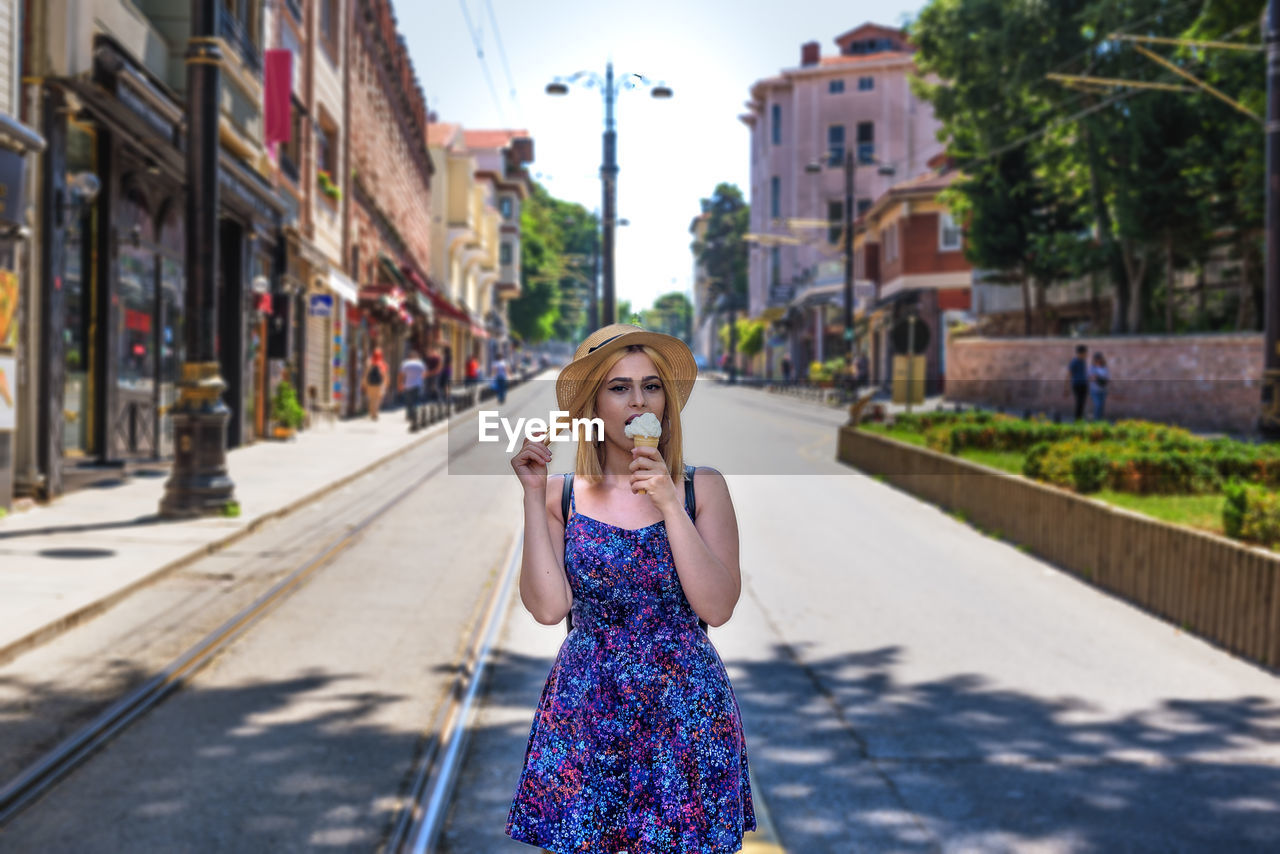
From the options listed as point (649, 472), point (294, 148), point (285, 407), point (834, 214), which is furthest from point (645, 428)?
point (834, 214)

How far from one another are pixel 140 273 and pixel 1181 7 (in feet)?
68.6

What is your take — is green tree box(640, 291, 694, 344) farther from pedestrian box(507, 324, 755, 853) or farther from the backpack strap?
the backpack strap

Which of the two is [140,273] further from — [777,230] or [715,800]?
[777,230]

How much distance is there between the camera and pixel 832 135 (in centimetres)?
8338

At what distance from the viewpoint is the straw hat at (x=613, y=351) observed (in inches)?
69.1

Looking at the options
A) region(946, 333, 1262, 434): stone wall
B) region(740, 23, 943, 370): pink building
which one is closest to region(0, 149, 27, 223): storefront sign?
region(946, 333, 1262, 434): stone wall

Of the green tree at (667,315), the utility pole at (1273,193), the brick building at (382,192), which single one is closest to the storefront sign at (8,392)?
the green tree at (667,315)

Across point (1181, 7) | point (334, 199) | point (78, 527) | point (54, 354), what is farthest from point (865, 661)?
point (334, 199)

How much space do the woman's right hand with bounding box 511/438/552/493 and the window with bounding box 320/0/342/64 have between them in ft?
107

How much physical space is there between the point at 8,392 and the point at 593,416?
12.4m

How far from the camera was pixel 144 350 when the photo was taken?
18.2m

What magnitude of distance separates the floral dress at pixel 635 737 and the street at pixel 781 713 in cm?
85

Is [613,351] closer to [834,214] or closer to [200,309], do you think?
[200,309]

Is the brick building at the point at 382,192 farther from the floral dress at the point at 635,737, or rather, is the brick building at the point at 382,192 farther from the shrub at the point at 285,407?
the floral dress at the point at 635,737
